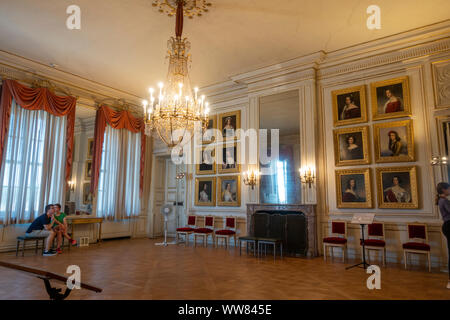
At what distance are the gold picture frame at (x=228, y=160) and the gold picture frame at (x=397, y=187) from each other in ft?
11.8

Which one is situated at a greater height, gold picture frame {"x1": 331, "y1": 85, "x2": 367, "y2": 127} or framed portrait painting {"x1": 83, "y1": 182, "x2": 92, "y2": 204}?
gold picture frame {"x1": 331, "y1": 85, "x2": 367, "y2": 127}

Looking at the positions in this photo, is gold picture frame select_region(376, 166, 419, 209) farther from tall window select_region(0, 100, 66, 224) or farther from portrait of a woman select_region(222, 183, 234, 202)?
tall window select_region(0, 100, 66, 224)

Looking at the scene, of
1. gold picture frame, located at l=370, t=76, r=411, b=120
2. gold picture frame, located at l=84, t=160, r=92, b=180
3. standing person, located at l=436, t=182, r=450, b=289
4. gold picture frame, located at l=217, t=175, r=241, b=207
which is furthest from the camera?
gold picture frame, located at l=84, t=160, r=92, b=180

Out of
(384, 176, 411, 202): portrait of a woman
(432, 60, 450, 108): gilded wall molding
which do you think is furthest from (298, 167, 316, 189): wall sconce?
(432, 60, 450, 108): gilded wall molding

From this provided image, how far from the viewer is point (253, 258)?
661 centimetres

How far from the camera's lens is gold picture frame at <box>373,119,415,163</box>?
20.6 feet

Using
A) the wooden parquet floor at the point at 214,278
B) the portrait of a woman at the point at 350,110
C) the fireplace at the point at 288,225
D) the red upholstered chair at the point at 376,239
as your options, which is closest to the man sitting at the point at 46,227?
the wooden parquet floor at the point at 214,278

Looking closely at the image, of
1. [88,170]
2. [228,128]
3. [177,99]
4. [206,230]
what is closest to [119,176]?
[88,170]

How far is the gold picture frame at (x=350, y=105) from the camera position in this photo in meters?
6.95

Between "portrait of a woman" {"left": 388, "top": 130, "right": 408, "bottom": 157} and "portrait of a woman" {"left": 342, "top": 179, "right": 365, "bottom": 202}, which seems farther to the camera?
"portrait of a woman" {"left": 342, "top": 179, "right": 365, "bottom": 202}

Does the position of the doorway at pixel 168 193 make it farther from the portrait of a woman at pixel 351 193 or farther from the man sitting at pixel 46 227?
the portrait of a woman at pixel 351 193

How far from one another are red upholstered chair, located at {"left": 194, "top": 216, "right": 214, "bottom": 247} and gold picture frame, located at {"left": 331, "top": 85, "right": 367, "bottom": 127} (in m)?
4.26

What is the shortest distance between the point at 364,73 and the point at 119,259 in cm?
679

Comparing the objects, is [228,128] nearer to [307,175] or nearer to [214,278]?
[307,175]
